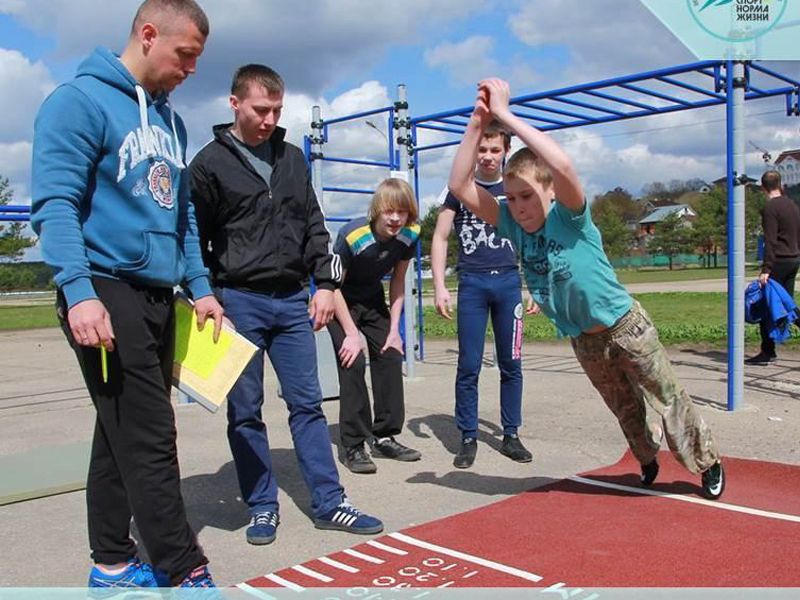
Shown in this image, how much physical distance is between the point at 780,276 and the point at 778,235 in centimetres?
45

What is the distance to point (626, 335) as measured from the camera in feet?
11.9

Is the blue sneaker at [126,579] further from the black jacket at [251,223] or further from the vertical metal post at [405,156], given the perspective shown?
the vertical metal post at [405,156]

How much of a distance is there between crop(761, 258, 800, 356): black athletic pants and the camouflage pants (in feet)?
17.0

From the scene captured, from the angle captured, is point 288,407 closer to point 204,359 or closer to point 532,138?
point 204,359

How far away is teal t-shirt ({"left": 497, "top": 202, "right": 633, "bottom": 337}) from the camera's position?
3.53 metres

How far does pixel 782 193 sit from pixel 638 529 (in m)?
6.39

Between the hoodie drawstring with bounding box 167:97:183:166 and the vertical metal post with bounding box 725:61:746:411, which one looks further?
the vertical metal post with bounding box 725:61:746:411

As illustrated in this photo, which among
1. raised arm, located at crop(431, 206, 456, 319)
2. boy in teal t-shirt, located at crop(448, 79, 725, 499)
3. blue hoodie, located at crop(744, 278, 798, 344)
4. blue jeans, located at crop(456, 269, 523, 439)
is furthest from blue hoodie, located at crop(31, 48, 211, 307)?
blue hoodie, located at crop(744, 278, 798, 344)

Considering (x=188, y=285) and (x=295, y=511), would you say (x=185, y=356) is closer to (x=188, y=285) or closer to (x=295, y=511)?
(x=188, y=285)

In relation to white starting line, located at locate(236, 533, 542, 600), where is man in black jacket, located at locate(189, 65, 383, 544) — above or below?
above

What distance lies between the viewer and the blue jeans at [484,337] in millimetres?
4855

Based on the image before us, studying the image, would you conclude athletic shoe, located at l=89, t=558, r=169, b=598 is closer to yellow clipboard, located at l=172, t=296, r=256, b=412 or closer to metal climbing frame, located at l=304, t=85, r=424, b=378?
yellow clipboard, located at l=172, t=296, r=256, b=412

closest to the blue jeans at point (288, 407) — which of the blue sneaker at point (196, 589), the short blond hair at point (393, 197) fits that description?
the blue sneaker at point (196, 589)

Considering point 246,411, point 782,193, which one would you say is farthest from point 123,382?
point 782,193
